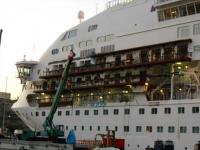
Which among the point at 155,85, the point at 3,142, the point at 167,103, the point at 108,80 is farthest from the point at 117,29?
the point at 3,142

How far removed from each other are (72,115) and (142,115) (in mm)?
9789

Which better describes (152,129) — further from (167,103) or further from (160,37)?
(160,37)

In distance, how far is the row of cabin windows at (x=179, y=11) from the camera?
1694 inches

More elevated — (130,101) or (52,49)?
(52,49)

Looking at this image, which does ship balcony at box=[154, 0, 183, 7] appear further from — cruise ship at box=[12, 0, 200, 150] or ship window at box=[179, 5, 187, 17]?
ship window at box=[179, 5, 187, 17]

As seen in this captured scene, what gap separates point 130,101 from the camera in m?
46.1

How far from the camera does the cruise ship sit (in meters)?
41.8

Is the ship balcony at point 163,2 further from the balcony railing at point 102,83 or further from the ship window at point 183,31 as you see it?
the balcony railing at point 102,83

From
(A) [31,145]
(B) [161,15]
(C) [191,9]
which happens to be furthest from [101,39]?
(A) [31,145]

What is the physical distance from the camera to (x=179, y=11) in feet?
145

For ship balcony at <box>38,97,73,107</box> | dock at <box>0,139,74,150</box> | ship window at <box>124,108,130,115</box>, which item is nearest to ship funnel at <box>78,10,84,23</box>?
ship balcony at <box>38,97,73,107</box>

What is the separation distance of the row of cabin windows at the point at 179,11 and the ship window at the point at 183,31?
1.24 meters

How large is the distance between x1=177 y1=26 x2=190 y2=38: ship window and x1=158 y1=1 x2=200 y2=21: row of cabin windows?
1.24m

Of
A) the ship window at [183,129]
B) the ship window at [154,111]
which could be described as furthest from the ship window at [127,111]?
the ship window at [183,129]
